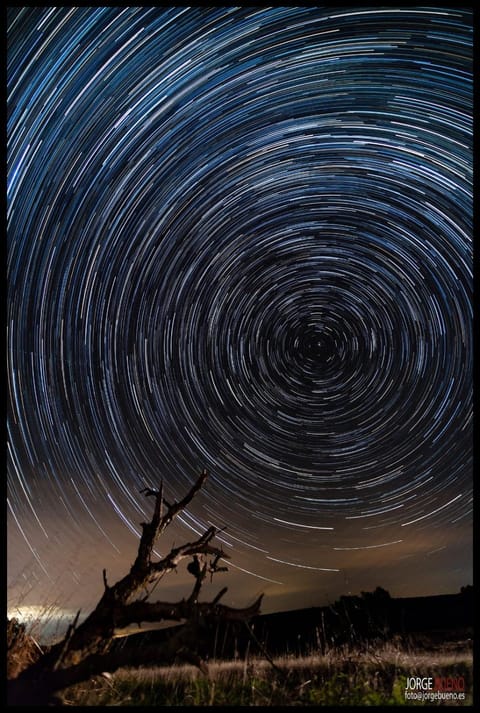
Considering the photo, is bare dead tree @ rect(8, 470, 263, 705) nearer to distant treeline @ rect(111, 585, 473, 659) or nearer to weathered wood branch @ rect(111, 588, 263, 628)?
weathered wood branch @ rect(111, 588, 263, 628)

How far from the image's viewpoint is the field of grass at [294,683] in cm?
754

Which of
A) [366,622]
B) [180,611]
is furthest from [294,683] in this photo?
[366,622]

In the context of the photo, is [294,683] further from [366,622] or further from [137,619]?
[366,622]

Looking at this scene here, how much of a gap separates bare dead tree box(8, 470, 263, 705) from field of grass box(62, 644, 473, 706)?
0.59 meters

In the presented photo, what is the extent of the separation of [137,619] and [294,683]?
2532mm

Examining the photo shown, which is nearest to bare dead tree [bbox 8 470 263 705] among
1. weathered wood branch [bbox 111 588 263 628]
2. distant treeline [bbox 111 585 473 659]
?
weathered wood branch [bbox 111 588 263 628]

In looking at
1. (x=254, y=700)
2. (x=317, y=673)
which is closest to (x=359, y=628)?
(x=317, y=673)

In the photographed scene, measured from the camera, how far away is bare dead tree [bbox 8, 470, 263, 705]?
6.84m

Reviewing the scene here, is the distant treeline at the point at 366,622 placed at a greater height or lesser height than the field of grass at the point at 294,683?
greater

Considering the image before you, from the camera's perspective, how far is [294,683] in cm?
820

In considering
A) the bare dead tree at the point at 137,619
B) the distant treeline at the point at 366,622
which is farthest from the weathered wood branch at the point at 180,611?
the distant treeline at the point at 366,622

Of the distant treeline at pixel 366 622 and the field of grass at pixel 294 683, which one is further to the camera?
the distant treeline at pixel 366 622

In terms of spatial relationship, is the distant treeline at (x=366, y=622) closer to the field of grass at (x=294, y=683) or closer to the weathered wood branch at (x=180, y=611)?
the field of grass at (x=294, y=683)

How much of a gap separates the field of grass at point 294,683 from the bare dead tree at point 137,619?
1.95 feet
